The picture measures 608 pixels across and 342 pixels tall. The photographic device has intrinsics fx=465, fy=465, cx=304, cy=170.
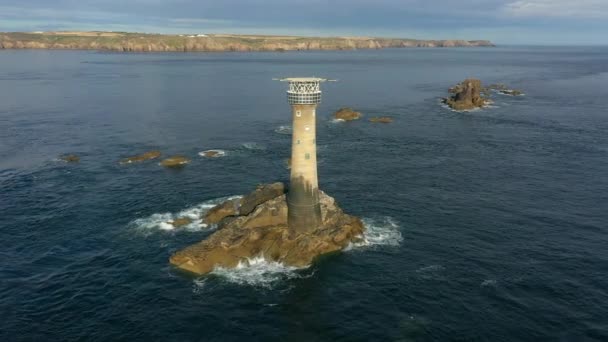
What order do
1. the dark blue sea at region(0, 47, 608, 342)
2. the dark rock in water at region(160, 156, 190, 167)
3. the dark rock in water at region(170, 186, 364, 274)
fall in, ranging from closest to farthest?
the dark blue sea at region(0, 47, 608, 342)
the dark rock in water at region(170, 186, 364, 274)
the dark rock in water at region(160, 156, 190, 167)

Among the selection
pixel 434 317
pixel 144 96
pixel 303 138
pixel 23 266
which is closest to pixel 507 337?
pixel 434 317

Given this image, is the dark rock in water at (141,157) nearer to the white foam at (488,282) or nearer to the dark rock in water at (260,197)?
the dark rock in water at (260,197)

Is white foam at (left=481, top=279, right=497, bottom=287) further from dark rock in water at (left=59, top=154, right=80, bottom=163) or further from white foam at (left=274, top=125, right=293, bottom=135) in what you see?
dark rock in water at (left=59, top=154, right=80, bottom=163)

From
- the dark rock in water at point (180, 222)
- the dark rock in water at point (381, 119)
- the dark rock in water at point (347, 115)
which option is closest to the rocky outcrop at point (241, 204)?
the dark rock in water at point (180, 222)

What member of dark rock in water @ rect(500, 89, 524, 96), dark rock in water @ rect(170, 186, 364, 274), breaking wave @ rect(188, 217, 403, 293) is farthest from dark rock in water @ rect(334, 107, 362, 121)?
dark rock in water @ rect(500, 89, 524, 96)

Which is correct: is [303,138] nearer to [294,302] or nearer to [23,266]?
[294,302]

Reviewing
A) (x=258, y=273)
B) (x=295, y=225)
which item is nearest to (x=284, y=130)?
(x=295, y=225)

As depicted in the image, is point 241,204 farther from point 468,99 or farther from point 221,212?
point 468,99
